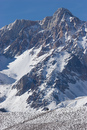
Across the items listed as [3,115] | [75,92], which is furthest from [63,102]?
[3,115]

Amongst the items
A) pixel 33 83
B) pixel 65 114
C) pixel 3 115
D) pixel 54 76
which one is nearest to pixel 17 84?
pixel 33 83

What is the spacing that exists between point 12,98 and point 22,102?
10565 millimetres

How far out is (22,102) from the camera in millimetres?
178750

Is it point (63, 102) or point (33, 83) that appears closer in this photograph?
point (63, 102)

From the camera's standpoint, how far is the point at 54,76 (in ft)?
642

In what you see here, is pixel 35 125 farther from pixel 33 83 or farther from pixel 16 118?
pixel 33 83

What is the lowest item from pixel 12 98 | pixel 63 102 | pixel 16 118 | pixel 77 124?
pixel 77 124

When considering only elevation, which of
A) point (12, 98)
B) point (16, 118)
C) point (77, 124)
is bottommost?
point (77, 124)

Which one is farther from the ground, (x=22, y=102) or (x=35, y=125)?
(x=22, y=102)

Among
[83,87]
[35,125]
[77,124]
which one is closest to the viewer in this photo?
[77,124]

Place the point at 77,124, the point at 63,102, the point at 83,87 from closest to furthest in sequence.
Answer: the point at 77,124
the point at 63,102
the point at 83,87

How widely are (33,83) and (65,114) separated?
442 ft

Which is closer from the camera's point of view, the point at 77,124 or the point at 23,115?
the point at 77,124

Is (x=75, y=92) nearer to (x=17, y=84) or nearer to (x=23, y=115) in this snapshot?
(x=17, y=84)
